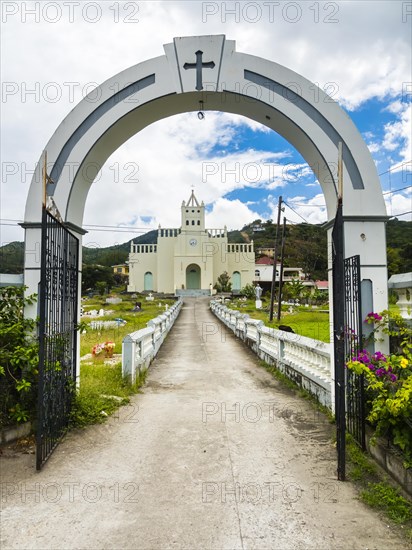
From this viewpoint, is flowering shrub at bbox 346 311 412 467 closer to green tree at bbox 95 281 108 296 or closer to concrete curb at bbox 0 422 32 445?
concrete curb at bbox 0 422 32 445

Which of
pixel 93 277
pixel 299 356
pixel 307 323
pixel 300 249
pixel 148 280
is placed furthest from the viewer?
pixel 148 280

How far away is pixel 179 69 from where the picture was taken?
519 centimetres

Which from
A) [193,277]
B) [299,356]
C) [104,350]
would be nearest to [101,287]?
[193,277]

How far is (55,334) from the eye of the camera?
4.23m

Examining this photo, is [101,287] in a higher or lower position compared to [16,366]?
higher

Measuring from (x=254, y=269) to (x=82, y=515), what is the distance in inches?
2145

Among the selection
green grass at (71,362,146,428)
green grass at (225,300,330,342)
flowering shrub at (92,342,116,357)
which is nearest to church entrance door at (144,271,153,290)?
green grass at (225,300,330,342)

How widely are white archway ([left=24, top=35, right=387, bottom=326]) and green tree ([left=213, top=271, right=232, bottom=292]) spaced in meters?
45.1

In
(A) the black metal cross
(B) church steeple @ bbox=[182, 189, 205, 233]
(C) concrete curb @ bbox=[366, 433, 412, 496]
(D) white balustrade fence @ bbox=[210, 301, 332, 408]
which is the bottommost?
(C) concrete curb @ bbox=[366, 433, 412, 496]

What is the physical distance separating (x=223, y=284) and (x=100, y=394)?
45221 millimetres

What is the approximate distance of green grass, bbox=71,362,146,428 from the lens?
4871 mm

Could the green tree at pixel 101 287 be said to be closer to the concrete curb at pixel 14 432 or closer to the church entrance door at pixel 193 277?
the church entrance door at pixel 193 277

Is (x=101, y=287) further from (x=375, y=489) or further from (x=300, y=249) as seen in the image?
(x=375, y=489)

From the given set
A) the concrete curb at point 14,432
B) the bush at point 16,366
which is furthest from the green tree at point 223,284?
the concrete curb at point 14,432
